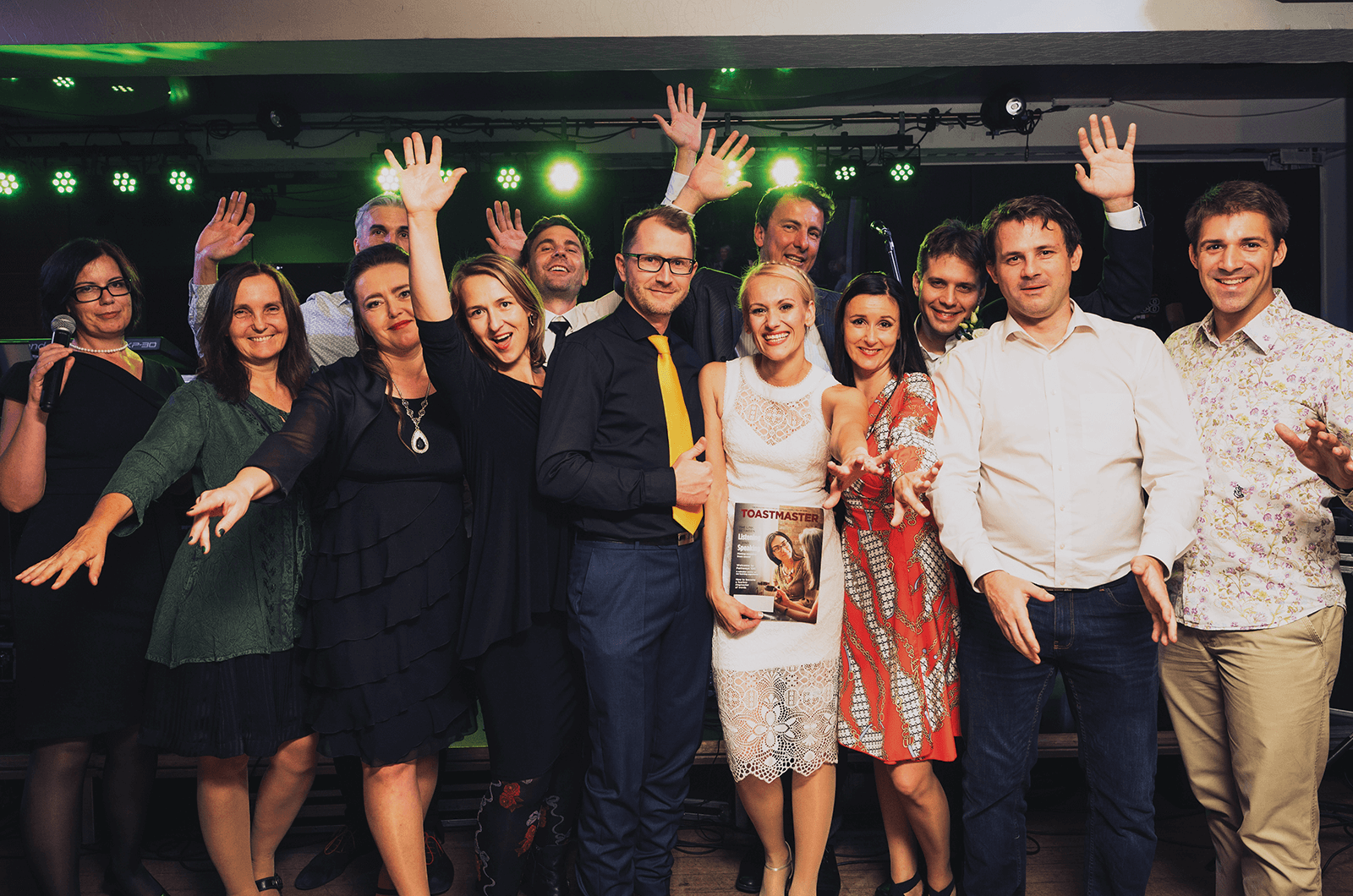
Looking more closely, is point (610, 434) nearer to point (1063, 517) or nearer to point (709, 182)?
point (709, 182)

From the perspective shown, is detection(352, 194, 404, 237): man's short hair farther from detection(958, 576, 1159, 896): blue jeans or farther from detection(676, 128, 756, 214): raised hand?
detection(958, 576, 1159, 896): blue jeans

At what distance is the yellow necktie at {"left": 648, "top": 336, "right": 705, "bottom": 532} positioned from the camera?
7.18ft

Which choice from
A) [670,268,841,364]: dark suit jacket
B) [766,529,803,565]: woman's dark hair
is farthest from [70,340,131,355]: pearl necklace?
[766,529,803,565]: woman's dark hair

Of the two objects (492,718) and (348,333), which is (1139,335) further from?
(348,333)

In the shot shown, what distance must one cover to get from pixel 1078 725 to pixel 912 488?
81 centimetres

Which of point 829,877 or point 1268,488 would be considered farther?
point 829,877

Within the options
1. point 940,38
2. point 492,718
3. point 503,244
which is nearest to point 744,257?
point 503,244

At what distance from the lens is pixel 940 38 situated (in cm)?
269

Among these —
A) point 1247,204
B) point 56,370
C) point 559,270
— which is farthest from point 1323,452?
point 56,370

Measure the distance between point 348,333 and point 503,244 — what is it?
3.22 feet

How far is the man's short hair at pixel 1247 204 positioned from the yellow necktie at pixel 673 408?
1.38 metres

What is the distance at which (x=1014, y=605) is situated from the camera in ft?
6.00

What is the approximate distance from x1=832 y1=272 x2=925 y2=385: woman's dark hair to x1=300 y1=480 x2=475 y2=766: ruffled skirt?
1.23 m

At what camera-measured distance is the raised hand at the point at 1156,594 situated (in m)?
1.79
